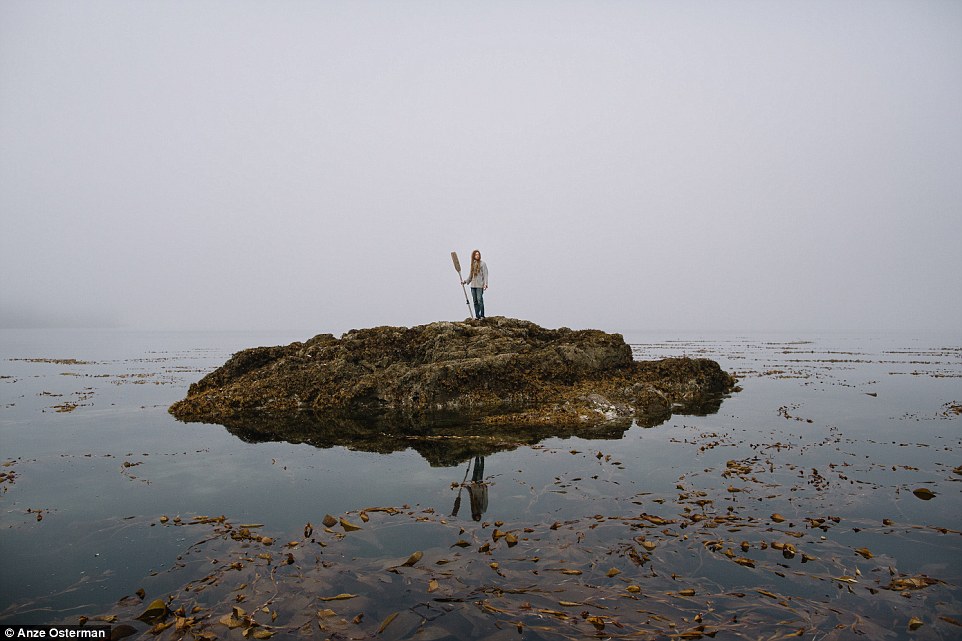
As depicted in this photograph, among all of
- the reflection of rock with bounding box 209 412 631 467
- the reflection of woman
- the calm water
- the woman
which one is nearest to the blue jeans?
the woman

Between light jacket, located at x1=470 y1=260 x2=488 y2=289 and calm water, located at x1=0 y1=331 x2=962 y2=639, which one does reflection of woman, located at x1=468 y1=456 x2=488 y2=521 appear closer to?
calm water, located at x1=0 y1=331 x2=962 y2=639

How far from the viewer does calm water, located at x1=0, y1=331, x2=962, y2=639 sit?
5.72 metres

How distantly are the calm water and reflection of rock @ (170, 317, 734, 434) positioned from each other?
3888 millimetres

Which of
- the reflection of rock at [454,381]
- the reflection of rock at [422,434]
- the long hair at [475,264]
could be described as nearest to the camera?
the reflection of rock at [422,434]

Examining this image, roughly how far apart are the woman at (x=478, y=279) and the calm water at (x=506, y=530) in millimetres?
12027

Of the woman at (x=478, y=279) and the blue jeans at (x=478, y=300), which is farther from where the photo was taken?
the blue jeans at (x=478, y=300)

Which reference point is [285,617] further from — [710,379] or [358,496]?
[710,379]

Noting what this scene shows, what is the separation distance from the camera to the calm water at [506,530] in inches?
225

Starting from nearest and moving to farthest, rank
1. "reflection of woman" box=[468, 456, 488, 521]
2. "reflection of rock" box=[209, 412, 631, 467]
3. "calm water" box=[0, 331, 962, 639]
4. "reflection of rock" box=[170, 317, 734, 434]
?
"calm water" box=[0, 331, 962, 639] < "reflection of woman" box=[468, 456, 488, 521] < "reflection of rock" box=[209, 412, 631, 467] < "reflection of rock" box=[170, 317, 734, 434]

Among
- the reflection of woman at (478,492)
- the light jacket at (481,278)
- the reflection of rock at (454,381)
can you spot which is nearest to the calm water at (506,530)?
the reflection of woman at (478,492)

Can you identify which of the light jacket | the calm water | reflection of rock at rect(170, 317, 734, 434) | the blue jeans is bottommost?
the calm water

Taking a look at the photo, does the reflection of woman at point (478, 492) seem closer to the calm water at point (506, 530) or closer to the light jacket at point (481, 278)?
the calm water at point (506, 530)

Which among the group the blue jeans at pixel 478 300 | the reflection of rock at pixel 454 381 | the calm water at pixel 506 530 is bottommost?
the calm water at pixel 506 530

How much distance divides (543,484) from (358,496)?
4175mm
